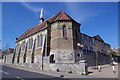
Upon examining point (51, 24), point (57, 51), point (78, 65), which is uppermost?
point (51, 24)

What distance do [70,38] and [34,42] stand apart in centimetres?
1152

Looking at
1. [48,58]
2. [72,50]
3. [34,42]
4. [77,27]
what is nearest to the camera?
[48,58]

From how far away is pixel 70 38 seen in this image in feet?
82.1

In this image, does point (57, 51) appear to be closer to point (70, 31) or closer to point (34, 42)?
point (70, 31)

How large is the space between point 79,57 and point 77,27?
7740mm

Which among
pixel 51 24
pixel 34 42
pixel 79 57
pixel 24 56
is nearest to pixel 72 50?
pixel 79 57

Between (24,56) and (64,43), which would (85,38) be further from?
(24,56)

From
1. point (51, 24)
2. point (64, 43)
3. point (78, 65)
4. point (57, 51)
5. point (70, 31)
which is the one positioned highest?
point (51, 24)

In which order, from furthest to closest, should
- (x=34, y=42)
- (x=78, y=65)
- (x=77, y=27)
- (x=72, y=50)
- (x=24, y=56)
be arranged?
(x=24, y=56)
(x=34, y=42)
(x=77, y=27)
(x=72, y=50)
(x=78, y=65)

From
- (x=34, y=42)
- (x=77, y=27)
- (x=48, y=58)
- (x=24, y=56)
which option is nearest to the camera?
(x=48, y=58)

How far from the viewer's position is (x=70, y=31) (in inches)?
1003

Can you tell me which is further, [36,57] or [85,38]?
[85,38]

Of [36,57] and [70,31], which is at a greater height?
[70,31]

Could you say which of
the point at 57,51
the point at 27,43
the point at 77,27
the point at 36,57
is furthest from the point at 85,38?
the point at 27,43
